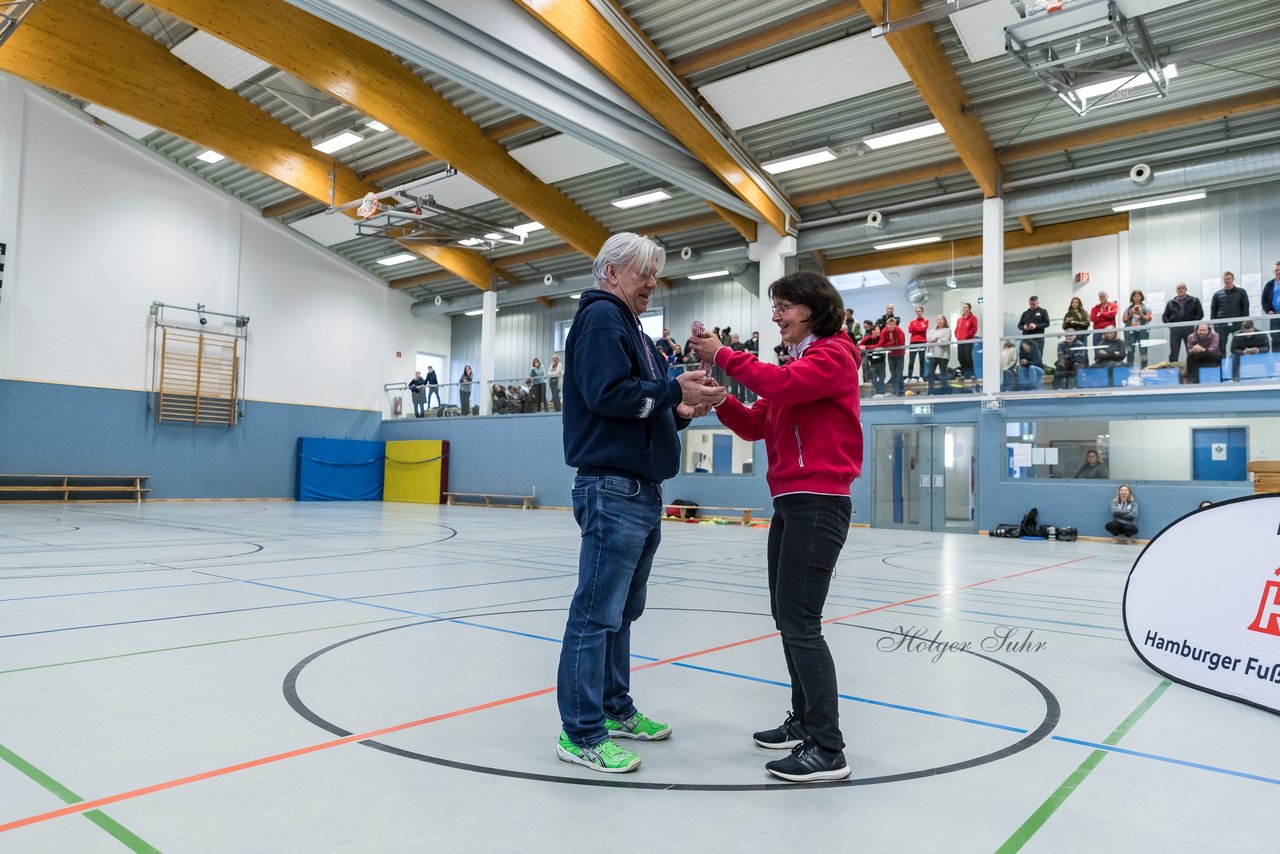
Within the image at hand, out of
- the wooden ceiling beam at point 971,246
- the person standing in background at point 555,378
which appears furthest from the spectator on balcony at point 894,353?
the person standing in background at point 555,378

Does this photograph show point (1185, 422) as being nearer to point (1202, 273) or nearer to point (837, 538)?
point (1202, 273)

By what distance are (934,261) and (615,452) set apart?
2188cm

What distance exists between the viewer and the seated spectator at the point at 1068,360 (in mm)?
16047

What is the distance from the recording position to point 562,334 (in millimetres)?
29234

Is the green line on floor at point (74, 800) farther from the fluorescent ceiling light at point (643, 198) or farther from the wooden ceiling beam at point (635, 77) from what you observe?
the fluorescent ceiling light at point (643, 198)

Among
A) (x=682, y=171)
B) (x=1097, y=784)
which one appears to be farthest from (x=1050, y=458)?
(x=1097, y=784)

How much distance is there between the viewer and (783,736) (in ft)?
9.68

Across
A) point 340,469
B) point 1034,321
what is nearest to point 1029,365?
point 1034,321

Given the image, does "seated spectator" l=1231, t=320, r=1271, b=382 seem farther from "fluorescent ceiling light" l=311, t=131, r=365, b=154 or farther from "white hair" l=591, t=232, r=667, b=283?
"fluorescent ceiling light" l=311, t=131, r=365, b=154

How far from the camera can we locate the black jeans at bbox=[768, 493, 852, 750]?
8.92 feet

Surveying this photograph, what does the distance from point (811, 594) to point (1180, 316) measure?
15778 mm

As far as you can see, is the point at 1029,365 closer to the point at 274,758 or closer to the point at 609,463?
the point at 609,463

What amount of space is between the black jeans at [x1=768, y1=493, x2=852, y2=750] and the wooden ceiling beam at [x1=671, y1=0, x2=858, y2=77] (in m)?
13.2

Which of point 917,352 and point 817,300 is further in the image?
point 917,352
